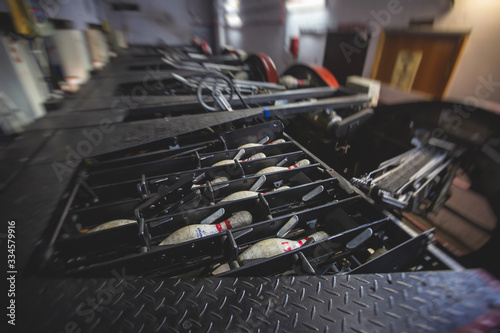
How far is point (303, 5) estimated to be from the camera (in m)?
7.09

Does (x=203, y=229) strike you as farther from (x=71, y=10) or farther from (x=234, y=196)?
(x=71, y=10)

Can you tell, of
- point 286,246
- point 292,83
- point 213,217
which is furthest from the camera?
point 292,83

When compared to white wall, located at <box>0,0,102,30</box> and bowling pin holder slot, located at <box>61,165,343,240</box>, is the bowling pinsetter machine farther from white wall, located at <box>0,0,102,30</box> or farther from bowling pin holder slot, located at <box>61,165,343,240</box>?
Result: white wall, located at <box>0,0,102,30</box>

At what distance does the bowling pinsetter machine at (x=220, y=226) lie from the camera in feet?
3.59

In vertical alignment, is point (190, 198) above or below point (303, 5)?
below

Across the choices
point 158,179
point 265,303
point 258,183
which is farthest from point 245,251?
point 158,179

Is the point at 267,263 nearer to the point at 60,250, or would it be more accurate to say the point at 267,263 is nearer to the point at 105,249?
the point at 105,249

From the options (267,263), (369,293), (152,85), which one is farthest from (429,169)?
(152,85)

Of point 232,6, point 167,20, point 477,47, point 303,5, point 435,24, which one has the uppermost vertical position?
point 232,6

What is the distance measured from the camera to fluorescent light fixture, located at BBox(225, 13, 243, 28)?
40.0ft

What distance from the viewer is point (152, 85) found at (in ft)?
13.1

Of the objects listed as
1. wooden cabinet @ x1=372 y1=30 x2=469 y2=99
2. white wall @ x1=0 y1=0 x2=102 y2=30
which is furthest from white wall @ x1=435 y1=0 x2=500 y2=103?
white wall @ x1=0 y1=0 x2=102 y2=30

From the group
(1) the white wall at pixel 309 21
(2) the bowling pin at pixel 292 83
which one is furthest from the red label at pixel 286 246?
(1) the white wall at pixel 309 21

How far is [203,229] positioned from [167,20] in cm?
1720
